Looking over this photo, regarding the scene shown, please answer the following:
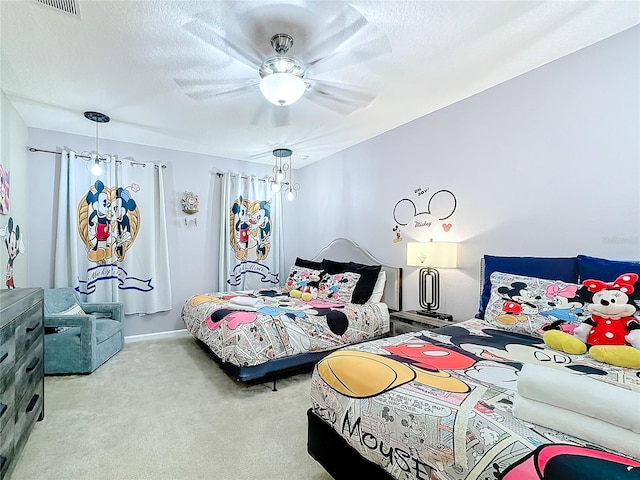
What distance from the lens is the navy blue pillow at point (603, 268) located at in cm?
180

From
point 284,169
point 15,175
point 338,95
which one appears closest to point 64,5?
point 338,95

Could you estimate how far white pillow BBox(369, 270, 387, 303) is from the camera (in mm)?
3472

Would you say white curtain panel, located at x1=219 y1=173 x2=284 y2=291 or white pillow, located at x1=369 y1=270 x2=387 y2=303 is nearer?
white pillow, located at x1=369 y1=270 x2=387 y2=303

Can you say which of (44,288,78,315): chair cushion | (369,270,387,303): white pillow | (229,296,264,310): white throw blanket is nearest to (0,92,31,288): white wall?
(44,288,78,315): chair cushion

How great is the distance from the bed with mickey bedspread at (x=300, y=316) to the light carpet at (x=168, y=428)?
24cm

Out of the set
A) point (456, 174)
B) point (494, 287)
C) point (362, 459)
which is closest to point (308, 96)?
point (456, 174)

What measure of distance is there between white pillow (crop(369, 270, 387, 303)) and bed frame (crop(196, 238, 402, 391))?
0.29 ft

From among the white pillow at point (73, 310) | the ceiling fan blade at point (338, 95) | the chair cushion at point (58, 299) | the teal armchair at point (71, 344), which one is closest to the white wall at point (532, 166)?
the ceiling fan blade at point (338, 95)

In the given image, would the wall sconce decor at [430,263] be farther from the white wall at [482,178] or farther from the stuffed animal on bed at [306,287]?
the stuffed animal on bed at [306,287]

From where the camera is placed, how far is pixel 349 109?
121 inches

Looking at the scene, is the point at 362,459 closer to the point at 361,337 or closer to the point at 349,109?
the point at 361,337

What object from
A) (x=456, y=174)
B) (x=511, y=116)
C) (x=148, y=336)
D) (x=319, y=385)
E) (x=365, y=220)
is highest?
(x=511, y=116)

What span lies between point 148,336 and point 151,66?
3295mm

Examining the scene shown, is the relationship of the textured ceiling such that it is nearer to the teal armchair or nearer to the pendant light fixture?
the pendant light fixture
